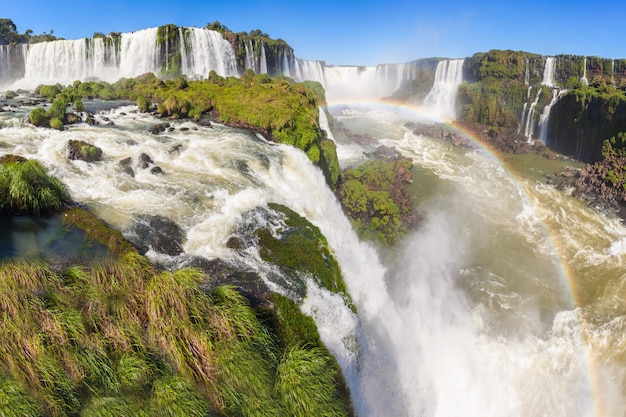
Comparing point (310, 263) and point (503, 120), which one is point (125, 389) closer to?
point (310, 263)

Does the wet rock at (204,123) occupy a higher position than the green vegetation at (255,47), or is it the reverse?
the green vegetation at (255,47)

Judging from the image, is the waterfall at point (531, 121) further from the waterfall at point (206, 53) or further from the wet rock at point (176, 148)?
the waterfall at point (206, 53)

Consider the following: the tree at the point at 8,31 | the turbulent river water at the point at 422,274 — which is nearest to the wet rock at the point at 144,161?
the turbulent river water at the point at 422,274

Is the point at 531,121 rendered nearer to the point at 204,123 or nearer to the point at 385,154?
the point at 385,154

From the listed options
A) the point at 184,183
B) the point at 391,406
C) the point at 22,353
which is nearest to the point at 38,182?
the point at 184,183

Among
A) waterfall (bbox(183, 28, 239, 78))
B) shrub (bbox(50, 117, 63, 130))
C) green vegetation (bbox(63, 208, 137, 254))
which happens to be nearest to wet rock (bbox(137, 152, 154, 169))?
green vegetation (bbox(63, 208, 137, 254))

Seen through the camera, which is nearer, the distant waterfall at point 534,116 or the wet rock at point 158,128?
the wet rock at point 158,128
